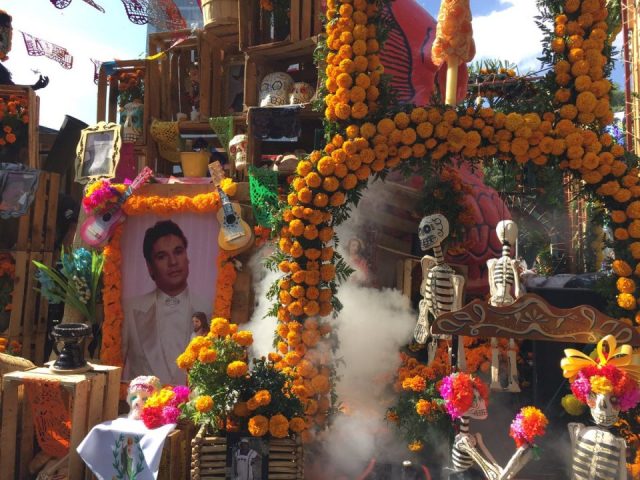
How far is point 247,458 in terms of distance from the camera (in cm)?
427

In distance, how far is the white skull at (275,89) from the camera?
777 cm

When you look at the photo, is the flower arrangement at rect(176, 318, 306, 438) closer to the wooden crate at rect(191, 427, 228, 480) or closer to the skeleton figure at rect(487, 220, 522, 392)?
the wooden crate at rect(191, 427, 228, 480)

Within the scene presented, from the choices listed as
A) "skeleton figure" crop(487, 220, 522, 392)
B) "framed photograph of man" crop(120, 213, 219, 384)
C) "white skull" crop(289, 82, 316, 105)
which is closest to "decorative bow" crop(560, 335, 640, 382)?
"skeleton figure" crop(487, 220, 522, 392)

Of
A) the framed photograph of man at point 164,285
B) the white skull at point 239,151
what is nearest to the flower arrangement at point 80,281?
the framed photograph of man at point 164,285

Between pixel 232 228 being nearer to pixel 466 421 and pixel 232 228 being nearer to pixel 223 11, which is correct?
pixel 466 421

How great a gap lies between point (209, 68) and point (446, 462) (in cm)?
634

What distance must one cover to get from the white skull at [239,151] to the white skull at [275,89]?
65 cm

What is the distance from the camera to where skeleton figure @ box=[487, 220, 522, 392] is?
19.9ft

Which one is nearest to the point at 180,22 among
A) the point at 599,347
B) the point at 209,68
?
the point at 209,68

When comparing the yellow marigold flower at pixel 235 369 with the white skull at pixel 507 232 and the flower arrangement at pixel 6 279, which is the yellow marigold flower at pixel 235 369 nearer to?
the white skull at pixel 507 232

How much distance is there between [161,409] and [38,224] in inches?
204

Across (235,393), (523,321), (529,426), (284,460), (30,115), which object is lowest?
(284,460)

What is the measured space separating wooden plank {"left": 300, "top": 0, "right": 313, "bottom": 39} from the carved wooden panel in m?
4.65

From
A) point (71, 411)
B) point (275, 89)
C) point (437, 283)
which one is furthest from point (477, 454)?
point (275, 89)
